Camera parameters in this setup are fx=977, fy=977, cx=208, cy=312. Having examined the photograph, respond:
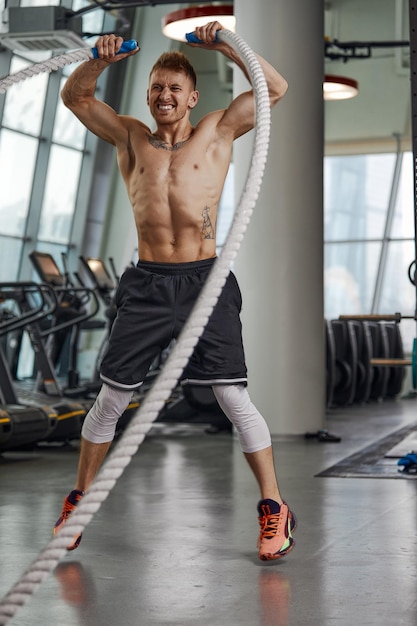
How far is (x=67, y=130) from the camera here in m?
13.0

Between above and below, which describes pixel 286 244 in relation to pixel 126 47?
below

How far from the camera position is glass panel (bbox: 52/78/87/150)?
12.8m

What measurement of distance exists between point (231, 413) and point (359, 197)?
450 inches

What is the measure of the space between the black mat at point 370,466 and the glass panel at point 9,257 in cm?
677

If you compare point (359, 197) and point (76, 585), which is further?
point (359, 197)

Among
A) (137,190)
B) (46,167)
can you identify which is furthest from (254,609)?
(46,167)

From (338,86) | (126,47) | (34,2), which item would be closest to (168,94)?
(126,47)

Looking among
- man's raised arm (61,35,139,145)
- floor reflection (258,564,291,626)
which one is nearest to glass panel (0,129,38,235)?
man's raised arm (61,35,139,145)

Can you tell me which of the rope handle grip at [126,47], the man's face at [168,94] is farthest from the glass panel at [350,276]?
the rope handle grip at [126,47]

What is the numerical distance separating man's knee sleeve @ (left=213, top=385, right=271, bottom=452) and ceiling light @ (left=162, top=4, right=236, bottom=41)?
16.7ft

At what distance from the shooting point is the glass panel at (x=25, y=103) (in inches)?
462

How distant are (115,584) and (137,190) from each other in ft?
3.84

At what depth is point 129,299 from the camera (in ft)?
9.65

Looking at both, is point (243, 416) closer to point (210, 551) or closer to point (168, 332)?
point (168, 332)
